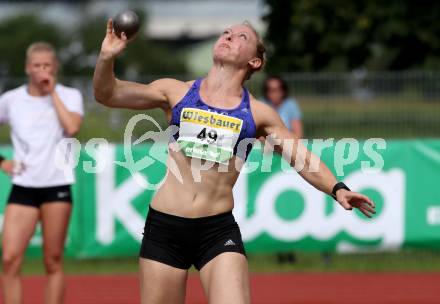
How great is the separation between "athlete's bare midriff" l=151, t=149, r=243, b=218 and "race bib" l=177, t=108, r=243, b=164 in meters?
0.07

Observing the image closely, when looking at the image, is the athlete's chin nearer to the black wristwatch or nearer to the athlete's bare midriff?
the athlete's bare midriff

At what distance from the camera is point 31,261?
43.5 ft

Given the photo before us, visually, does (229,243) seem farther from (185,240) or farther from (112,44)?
(112,44)

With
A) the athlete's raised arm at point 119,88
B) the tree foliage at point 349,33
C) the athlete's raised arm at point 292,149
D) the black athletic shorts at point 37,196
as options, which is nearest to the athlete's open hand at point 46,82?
the black athletic shorts at point 37,196

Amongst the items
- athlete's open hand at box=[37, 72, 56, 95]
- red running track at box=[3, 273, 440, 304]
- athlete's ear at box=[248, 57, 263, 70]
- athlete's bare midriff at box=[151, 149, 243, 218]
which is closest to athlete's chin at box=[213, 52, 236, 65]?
athlete's ear at box=[248, 57, 263, 70]

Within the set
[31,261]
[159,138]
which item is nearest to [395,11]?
[159,138]

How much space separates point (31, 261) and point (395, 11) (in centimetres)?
807

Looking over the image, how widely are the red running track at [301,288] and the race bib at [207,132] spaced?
492 cm

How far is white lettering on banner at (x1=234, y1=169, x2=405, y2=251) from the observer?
39.6 ft

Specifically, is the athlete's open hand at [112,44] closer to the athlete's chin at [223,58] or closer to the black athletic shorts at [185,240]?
the athlete's chin at [223,58]

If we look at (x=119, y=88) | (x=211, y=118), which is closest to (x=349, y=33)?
(x=211, y=118)

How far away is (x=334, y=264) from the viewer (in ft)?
42.7

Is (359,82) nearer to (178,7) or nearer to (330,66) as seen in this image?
(330,66)

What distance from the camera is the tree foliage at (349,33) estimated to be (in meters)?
18.1
